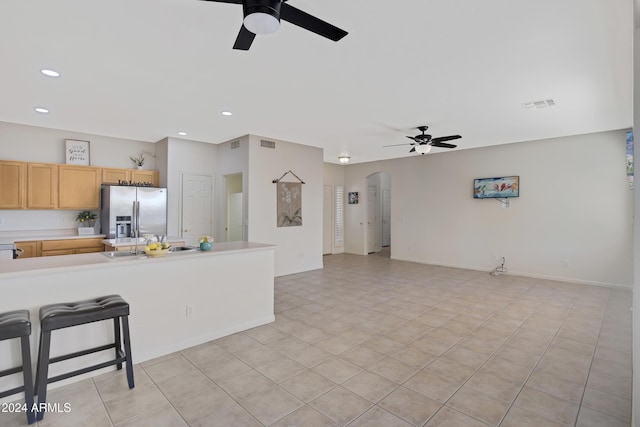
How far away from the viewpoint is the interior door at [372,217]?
970 cm

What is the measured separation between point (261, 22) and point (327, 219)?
7923mm

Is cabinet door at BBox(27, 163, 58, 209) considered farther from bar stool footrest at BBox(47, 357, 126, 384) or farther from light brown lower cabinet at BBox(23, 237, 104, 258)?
bar stool footrest at BBox(47, 357, 126, 384)

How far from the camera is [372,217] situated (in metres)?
9.88

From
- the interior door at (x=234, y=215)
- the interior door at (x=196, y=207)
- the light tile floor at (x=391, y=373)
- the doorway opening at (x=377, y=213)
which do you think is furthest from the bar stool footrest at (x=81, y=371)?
the doorway opening at (x=377, y=213)

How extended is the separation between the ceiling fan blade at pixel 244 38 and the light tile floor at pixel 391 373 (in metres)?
2.51

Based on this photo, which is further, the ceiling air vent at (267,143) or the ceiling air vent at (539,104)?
the ceiling air vent at (267,143)

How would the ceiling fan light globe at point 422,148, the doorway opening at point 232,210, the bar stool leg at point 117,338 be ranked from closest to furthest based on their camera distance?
the bar stool leg at point 117,338 → the ceiling fan light globe at point 422,148 → the doorway opening at point 232,210

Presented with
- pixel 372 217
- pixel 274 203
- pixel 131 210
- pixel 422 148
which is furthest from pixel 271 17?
pixel 372 217

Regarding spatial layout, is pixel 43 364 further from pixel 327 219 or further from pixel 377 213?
pixel 377 213

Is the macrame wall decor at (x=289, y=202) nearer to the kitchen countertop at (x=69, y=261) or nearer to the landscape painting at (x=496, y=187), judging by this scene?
the kitchen countertop at (x=69, y=261)

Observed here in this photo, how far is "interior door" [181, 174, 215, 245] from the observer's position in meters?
6.42

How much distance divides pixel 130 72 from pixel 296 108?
6.53ft

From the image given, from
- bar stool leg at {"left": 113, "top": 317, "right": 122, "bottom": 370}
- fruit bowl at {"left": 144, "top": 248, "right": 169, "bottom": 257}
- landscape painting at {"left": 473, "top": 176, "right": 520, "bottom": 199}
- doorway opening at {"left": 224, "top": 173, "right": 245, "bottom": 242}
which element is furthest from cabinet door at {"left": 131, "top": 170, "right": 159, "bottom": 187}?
landscape painting at {"left": 473, "top": 176, "right": 520, "bottom": 199}

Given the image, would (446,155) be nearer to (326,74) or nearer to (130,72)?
(326,74)
